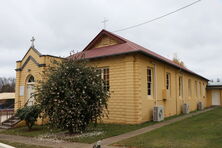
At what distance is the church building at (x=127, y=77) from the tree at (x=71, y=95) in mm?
1100

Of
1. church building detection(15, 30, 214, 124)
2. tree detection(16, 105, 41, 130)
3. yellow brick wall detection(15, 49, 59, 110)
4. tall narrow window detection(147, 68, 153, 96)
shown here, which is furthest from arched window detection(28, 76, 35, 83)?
tall narrow window detection(147, 68, 153, 96)

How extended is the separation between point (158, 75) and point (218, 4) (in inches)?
232

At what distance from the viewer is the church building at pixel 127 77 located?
12.1 meters

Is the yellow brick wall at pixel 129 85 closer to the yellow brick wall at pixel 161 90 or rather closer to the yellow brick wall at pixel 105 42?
the yellow brick wall at pixel 161 90

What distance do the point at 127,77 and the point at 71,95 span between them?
4357mm

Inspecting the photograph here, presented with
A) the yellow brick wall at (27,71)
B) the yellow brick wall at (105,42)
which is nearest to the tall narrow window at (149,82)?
the yellow brick wall at (105,42)

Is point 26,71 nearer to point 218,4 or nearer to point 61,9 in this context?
point 61,9

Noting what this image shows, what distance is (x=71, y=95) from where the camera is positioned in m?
8.94

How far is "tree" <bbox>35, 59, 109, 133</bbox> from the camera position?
894 centimetres

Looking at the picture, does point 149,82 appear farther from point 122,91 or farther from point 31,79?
point 31,79

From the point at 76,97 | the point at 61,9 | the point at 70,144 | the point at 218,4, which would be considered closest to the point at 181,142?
the point at 70,144

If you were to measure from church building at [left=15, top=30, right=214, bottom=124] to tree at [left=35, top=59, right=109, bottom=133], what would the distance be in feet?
3.61

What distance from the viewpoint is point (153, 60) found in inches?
548

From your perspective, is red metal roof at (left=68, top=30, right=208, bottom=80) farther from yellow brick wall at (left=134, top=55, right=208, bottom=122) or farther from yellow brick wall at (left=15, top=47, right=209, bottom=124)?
yellow brick wall at (left=134, top=55, right=208, bottom=122)
